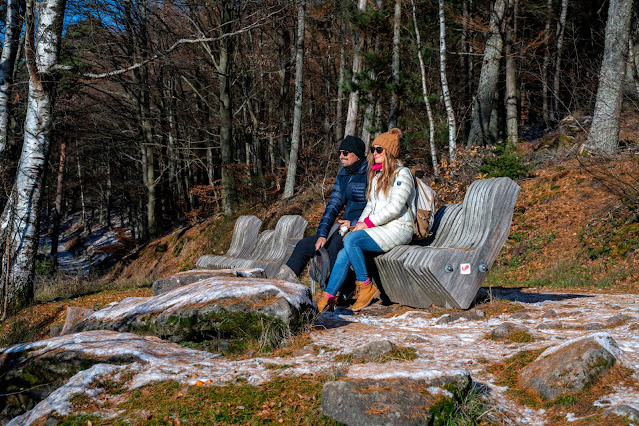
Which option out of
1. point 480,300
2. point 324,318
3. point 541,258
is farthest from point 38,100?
point 541,258

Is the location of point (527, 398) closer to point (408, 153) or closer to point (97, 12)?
point (97, 12)

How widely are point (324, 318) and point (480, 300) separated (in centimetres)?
179

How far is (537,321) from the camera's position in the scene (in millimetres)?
4520

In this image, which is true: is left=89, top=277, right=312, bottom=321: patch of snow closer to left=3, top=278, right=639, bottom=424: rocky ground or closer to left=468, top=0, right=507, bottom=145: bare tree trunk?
left=3, top=278, right=639, bottom=424: rocky ground

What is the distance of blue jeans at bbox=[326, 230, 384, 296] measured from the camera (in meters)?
5.30

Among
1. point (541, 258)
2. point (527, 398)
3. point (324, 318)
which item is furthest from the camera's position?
point (541, 258)

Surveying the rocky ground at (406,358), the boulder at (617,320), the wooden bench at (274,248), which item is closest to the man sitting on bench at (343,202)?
the rocky ground at (406,358)

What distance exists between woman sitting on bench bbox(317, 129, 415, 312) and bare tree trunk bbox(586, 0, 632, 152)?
7.08 m

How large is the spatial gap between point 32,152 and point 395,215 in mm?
5590

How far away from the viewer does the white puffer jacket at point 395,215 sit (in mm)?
5238

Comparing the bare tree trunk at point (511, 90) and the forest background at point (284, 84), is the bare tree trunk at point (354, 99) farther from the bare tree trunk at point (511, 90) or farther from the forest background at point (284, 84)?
the bare tree trunk at point (511, 90)

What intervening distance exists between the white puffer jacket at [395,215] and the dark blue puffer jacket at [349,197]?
57 centimetres

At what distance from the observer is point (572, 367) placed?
284 centimetres

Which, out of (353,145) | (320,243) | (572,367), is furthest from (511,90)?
Answer: (572,367)
